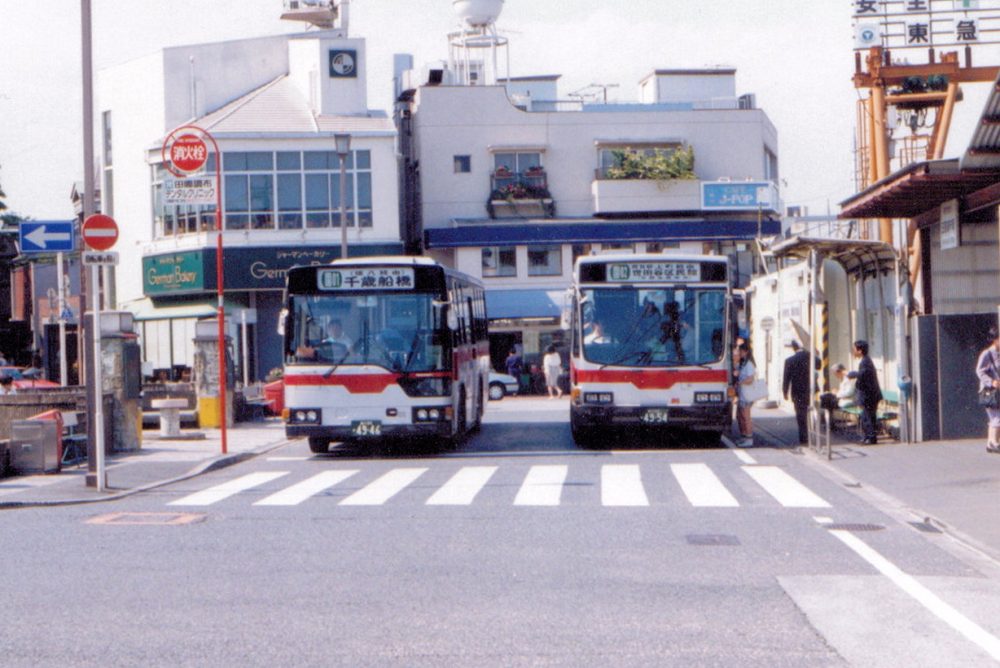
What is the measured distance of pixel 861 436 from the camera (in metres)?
23.2

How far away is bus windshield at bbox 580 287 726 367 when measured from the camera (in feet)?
72.2

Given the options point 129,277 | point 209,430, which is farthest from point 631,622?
point 129,277

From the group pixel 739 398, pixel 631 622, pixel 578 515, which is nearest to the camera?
pixel 631 622

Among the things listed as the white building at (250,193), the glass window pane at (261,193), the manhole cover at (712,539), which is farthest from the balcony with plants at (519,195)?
the manhole cover at (712,539)

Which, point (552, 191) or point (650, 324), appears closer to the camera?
point (650, 324)

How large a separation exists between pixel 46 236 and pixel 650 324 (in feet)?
31.0

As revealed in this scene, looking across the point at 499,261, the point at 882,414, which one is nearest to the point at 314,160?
the point at 499,261

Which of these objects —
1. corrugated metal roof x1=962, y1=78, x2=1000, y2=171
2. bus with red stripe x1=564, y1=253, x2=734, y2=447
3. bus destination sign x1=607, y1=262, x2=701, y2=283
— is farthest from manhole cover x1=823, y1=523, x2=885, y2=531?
bus destination sign x1=607, y1=262, x2=701, y2=283

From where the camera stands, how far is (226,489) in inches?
679

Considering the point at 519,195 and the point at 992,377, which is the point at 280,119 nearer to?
the point at 519,195

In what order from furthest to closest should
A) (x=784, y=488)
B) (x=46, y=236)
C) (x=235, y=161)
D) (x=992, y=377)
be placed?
(x=235, y=161) → (x=992, y=377) → (x=46, y=236) → (x=784, y=488)

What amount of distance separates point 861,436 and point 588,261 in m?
5.61

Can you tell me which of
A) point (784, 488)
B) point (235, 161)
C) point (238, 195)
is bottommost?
point (784, 488)

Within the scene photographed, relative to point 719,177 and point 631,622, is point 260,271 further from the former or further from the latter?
point 631,622
